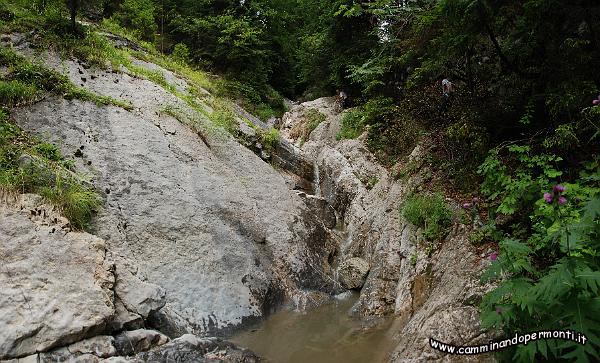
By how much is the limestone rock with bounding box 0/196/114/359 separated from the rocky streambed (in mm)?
17

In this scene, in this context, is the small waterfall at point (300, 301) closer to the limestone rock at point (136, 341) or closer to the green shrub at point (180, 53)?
the limestone rock at point (136, 341)

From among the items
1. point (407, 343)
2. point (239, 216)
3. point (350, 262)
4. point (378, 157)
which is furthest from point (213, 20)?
point (407, 343)

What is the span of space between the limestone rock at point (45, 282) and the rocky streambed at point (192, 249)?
0.7 inches

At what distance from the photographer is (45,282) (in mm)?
4664

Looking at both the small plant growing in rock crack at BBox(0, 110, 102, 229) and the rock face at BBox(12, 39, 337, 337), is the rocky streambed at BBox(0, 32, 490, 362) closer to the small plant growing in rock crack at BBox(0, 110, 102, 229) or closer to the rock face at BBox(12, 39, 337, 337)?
the rock face at BBox(12, 39, 337, 337)

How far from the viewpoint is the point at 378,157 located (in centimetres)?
1103

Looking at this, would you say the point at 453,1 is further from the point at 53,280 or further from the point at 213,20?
the point at 213,20

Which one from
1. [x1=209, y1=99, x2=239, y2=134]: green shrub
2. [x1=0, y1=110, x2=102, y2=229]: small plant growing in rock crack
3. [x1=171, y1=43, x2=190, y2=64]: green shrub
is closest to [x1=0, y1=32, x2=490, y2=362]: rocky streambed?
[x1=0, y1=110, x2=102, y2=229]: small plant growing in rock crack

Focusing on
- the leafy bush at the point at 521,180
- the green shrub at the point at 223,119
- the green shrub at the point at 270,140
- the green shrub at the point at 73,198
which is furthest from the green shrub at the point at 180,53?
the leafy bush at the point at 521,180

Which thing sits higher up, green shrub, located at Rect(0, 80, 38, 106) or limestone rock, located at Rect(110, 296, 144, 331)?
green shrub, located at Rect(0, 80, 38, 106)

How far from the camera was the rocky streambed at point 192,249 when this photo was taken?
457 centimetres

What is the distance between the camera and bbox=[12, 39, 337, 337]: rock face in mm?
6605

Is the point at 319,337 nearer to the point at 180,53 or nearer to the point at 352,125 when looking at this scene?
the point at 352,125

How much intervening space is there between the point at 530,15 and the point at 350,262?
217 inches
